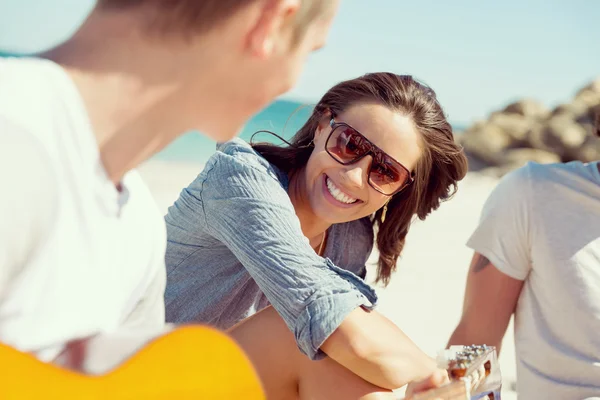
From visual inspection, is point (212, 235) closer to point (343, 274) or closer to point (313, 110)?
point (343, 274)

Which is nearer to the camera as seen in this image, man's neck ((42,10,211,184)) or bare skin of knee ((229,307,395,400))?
man's neck ((42,10,211,184))

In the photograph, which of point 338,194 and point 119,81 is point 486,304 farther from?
point 119,81

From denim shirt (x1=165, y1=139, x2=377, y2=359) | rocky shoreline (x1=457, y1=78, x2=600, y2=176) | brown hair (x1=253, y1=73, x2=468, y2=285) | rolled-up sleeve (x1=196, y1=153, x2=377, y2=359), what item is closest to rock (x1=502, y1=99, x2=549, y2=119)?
rocky shoreline (x1=457, y1=78, x2=600, y2=176)

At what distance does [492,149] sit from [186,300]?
14722 mm

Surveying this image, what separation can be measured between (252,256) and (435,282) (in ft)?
13.2

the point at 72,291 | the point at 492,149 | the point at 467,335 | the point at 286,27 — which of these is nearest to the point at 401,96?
the point at 467,335

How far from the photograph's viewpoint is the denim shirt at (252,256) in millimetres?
2037

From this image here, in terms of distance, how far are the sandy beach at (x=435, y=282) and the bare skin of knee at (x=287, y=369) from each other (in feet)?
5.28

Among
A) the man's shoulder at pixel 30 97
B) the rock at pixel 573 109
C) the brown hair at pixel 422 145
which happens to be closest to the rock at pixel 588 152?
the rock at pixel 573 109

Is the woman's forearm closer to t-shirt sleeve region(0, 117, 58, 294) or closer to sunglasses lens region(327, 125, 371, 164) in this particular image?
sunglasses lens region(327, 125, 371, 164)

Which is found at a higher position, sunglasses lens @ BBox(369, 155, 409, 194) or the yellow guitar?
sunglasses lens @ BBox(369, 155, 409, 194)

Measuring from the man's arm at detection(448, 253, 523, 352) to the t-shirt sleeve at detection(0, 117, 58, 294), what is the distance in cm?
199

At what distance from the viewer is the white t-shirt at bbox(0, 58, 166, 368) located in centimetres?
96

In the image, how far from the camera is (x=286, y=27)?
3.83 ft
